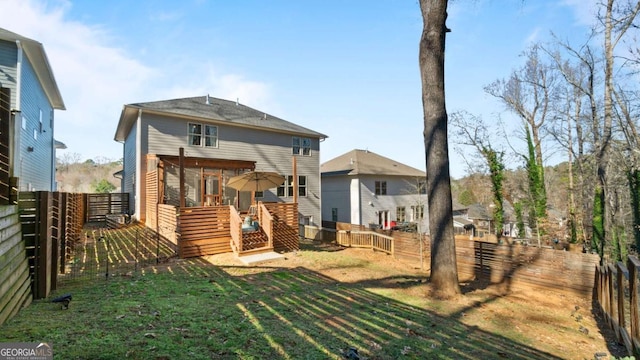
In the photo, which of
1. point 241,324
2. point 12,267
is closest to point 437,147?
point 241,324

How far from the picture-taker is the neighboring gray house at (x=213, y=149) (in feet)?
47.1

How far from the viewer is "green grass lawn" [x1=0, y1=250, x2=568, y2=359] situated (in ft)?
10.5

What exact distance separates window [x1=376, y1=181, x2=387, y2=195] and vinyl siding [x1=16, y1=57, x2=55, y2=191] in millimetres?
20988

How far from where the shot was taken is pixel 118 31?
1090 cm

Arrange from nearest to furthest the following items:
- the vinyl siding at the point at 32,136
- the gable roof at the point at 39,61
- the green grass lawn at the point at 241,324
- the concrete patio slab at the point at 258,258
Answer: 1. the green grass lawn at the point at 241,324
2. the concrete patio slab at the point at 258,258
3. the gable roof at the point at 39,61
4. the vinyl siding at the point at 32,136

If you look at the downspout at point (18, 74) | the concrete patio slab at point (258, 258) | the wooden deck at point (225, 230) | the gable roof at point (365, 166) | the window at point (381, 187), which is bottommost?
the concrete patio slab at point (258, 258)

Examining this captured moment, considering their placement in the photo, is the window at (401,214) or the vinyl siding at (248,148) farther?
the window at (401,214)

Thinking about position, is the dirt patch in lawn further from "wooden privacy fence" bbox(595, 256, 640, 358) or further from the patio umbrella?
the patio umbrella

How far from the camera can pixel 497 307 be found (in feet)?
20.8

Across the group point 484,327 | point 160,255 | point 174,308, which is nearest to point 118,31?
point 160,255

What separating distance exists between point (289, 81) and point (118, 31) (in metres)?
7.25

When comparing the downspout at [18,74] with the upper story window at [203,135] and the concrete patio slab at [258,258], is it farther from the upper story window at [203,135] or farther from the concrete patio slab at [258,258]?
the concrete patio slab at [258,258]

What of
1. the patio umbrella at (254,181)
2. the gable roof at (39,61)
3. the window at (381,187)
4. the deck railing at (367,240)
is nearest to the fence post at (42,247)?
the patio umbrella at (254,181)

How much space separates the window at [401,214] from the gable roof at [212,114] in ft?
34.1
